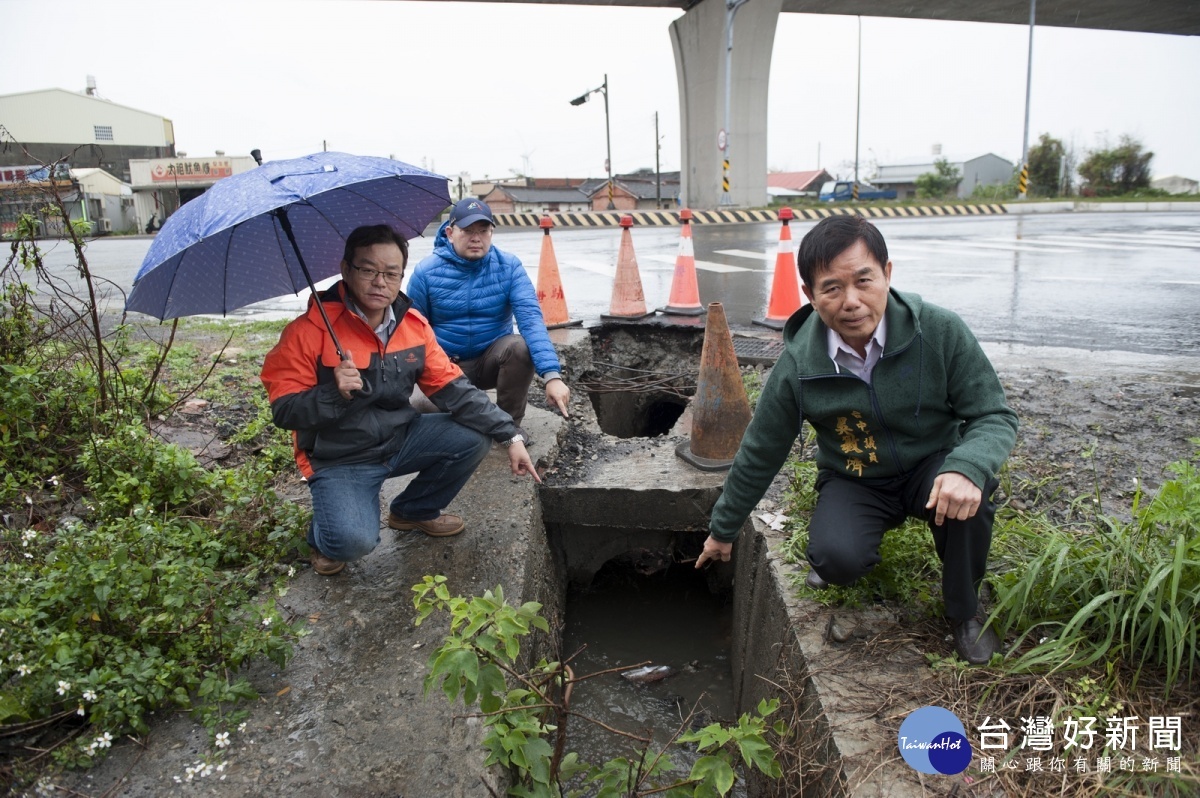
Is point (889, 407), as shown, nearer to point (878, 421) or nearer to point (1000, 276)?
point (878, 421)

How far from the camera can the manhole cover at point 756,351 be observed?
516 centimetres

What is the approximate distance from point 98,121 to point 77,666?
5893cm

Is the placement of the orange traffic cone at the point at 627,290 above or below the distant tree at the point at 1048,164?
below

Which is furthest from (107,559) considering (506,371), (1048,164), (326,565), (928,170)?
(928,170)

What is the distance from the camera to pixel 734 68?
2127 cm

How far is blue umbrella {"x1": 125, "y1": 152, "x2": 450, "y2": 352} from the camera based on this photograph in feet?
7.49

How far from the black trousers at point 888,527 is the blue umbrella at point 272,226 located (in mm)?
1729

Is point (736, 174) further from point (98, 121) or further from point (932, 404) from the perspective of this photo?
point (98, 121)

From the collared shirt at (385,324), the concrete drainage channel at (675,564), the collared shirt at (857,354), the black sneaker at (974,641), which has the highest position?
the collared shirt at (385,324)

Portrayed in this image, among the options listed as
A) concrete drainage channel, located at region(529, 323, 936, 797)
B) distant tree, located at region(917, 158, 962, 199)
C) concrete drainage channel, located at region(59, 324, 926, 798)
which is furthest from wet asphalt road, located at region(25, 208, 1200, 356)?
distant tree, located at region(917, 158, 962, 199)

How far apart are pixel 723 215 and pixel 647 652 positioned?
619 inches

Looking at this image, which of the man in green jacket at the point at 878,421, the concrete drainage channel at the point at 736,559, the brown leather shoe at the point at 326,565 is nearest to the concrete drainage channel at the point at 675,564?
the concrete drainage channel at the point at 736,559

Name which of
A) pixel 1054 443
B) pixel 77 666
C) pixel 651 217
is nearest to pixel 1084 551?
pixel 1054 443

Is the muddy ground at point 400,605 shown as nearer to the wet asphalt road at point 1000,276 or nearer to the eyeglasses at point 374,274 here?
the eyeglasses at point 374,274
